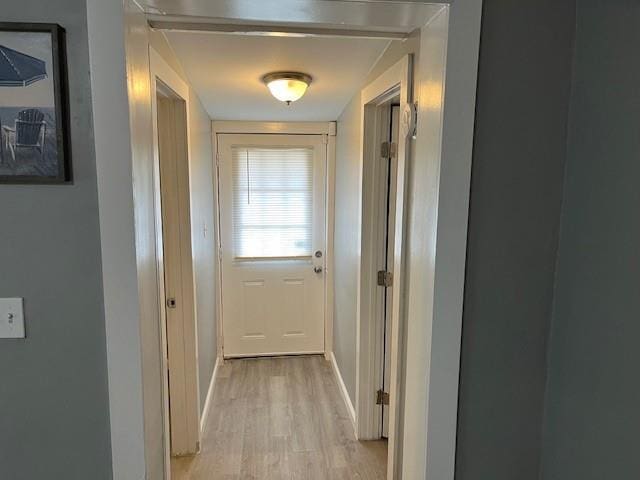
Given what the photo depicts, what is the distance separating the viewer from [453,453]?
3.69ft

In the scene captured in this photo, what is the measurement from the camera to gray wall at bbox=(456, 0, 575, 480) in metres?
1.02

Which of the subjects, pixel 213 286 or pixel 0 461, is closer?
pixel 0 461

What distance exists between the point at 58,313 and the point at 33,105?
486 millimetres

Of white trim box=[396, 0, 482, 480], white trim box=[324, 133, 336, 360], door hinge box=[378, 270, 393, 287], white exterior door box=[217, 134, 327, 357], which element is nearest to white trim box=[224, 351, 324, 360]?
white exterior door box=[217, 134, 327, 357]

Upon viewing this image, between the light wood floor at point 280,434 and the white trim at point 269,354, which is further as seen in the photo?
the white trim at point 269,354

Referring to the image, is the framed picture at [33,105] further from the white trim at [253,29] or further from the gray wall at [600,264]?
the gray wall at [600,264]

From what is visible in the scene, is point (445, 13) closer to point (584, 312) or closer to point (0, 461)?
point (584, 312)

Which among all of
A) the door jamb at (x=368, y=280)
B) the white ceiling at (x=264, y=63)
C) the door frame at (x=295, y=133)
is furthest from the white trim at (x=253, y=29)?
the door frame at (x=295, y=133)

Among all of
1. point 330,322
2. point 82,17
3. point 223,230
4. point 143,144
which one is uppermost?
point 82,17

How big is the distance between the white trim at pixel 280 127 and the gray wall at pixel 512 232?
249cm

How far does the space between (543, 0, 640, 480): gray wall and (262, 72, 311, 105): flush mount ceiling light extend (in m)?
1.22

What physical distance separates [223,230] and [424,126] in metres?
2.71

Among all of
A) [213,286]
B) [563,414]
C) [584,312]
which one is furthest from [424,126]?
[213,286]

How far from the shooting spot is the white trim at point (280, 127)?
11.2ft
